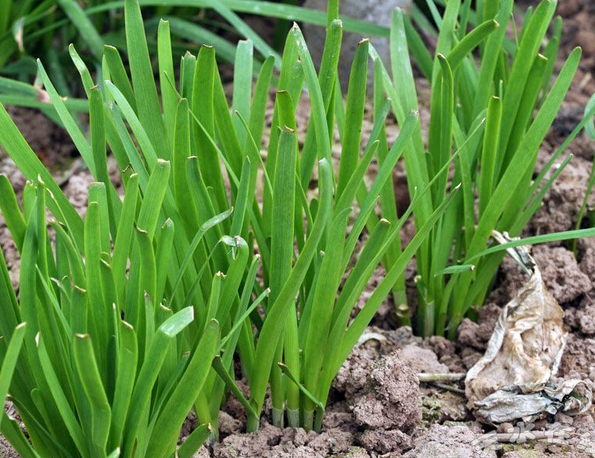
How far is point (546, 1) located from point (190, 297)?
0.73 m

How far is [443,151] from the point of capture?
148 centimetres

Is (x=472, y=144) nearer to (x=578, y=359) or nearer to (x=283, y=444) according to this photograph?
(x=578, y=359)

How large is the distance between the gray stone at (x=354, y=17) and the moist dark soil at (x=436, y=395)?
2.05ft

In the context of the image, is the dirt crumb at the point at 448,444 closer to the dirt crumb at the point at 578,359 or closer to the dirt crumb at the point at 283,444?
the dirt crumb at the point at 283,444

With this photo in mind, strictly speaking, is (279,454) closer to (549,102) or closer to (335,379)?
(335,379)

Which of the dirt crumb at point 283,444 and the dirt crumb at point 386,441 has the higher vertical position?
the dirt crumb at point 386,441

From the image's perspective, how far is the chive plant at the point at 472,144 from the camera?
143 cm

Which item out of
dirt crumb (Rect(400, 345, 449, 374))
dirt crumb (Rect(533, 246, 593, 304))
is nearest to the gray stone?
dirt crumb (Rect(533, 246, 593, 304))

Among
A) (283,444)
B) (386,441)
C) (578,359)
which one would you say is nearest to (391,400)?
(386,441)

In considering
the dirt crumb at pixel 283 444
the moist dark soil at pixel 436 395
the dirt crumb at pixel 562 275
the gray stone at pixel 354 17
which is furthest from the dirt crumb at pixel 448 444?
the gray stone at pixel 354 17

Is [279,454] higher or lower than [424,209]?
lower

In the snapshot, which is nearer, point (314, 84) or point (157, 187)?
point (157, 187)

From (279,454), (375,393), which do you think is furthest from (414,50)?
(279,454)

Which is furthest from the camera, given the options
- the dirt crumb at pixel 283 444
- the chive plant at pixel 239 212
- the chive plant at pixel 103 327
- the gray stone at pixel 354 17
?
the gray stone at pixel 354 17
